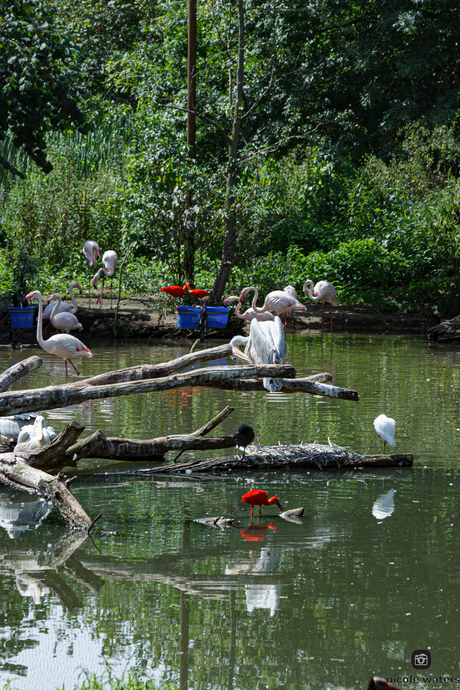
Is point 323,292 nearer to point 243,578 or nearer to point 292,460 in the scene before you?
point 292,460

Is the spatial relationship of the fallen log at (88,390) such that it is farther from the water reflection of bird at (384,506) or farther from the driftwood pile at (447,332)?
the driftwood pile at (447,332)

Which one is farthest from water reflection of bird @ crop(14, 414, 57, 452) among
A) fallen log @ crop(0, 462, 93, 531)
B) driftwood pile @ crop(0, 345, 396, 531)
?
fallen log @ crop(0, 462, 93, 531)

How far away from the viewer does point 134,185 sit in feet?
58.8

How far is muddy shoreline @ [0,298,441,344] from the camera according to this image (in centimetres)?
1634

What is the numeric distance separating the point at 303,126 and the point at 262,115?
2.21 metres

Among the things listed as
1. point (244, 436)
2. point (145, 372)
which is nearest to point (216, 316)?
point (244, 436)

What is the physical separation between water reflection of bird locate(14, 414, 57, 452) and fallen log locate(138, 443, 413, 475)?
0.91 m

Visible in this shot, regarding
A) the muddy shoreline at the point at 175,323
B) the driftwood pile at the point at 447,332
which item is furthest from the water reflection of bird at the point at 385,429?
the driftwood pile at the point at 447,332

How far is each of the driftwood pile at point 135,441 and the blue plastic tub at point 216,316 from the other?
8.87 m

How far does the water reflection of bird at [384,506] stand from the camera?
5.29 m

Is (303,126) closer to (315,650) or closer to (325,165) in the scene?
(325,165)

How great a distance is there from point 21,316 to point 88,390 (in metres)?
9.51

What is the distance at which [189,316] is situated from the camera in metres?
15.4

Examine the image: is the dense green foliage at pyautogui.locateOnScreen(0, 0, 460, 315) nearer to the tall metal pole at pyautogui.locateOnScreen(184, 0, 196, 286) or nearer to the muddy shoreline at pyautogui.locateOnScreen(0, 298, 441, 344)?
the tall metal pole at pyautogui.locateOnScreen(184, 0, 196, 286)
